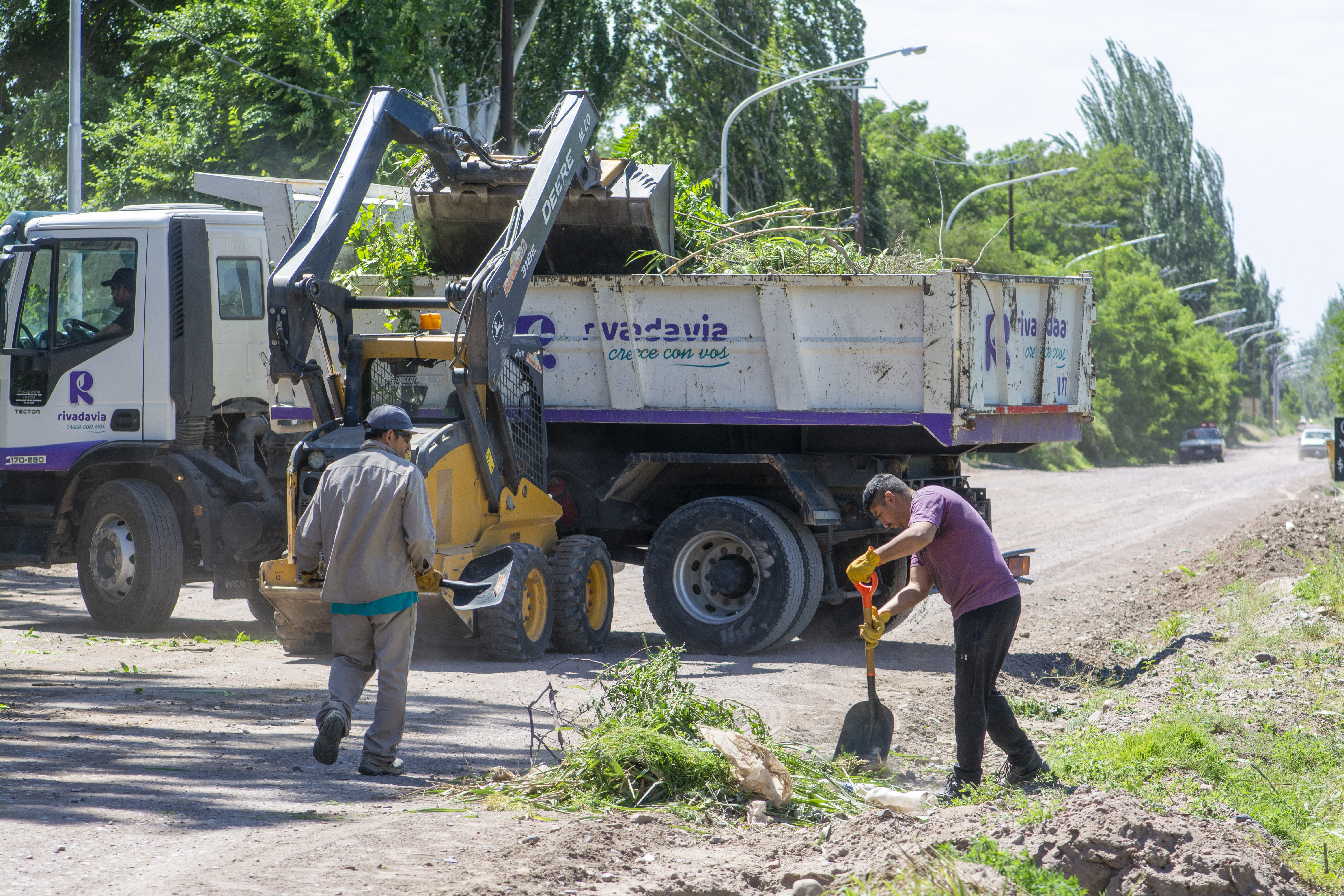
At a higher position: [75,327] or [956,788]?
[75,327]

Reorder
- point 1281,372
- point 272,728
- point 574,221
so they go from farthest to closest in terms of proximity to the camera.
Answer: point 1281,372
point 574,221
point 272,728

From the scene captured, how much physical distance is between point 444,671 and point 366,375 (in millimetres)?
2082

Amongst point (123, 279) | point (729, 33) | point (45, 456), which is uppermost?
point (729, 33)

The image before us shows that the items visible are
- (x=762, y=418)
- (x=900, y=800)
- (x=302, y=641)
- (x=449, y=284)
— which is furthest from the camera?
(x=762, y=418)

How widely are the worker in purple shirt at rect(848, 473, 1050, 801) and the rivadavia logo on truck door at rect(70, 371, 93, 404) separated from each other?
21.3ft

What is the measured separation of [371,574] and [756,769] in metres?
1.86

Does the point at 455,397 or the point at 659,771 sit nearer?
the point at 659,771

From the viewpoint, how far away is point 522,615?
28.7 ft

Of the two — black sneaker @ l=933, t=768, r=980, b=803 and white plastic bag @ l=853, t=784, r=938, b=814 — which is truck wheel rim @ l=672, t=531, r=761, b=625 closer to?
black sneaker @ l=933, t=768, r=980, b=803

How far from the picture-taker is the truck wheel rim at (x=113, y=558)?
9938 millimetres

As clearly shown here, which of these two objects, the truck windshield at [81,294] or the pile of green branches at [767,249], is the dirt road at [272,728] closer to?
the truck windshield at [81,294]

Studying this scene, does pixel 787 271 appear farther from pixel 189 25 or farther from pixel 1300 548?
pixel 189 25

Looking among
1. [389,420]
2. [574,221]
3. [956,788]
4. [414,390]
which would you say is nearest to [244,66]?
[574,221]

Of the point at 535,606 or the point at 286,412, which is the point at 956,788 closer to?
the point at 535,606
